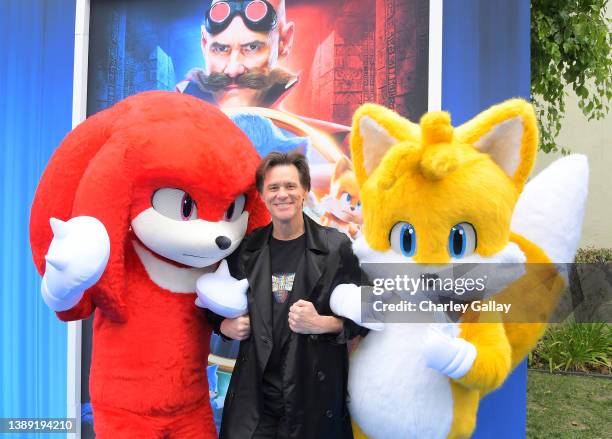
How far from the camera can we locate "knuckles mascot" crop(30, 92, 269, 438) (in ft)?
6.22

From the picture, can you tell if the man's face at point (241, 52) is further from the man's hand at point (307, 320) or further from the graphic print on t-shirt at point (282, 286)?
the man's hand at point (307, 320)

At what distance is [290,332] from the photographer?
1.86 metres

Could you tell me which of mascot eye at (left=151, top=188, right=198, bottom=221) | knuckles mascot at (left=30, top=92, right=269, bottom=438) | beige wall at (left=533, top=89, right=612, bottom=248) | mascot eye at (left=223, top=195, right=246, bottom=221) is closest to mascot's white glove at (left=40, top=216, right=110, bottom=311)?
knuckles mascot at (left=30, top=92, right=269, bottom=438)

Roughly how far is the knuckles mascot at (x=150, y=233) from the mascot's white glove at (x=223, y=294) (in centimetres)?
6

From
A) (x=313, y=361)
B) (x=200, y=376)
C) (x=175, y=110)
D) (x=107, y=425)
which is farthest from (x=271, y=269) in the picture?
(x=107, y=425)

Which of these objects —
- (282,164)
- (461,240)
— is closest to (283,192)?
(282,164)

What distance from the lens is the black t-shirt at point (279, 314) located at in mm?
1857

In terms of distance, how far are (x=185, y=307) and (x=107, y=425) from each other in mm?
521

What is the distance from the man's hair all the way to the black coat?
20cm

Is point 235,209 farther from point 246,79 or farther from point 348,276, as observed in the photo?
point 246,79

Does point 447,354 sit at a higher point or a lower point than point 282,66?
lower

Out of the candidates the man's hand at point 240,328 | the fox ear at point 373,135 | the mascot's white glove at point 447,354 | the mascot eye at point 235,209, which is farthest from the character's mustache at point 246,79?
the mascot's white glove at point 447,354

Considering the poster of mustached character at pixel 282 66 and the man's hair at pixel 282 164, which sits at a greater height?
the poster of mustached character at pixel 282 66

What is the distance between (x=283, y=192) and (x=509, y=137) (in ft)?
2.61
